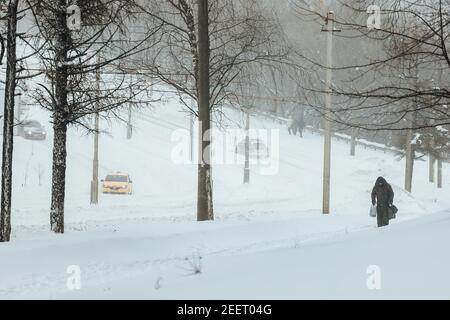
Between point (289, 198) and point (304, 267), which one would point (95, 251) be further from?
point (289, 198)

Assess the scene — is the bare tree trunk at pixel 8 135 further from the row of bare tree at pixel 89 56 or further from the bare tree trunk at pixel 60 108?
the bare tree trunk at pixel 60 108

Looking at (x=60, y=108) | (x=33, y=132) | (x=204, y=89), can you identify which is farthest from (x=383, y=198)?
(x=33, y=132)

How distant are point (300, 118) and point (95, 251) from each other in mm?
44015

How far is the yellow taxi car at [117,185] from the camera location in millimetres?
31000

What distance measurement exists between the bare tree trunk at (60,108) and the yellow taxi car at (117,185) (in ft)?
61.8

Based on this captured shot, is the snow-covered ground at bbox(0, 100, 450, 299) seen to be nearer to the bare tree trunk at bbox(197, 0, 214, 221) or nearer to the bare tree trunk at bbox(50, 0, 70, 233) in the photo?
the bare tree trunk at bbox(50, 0, 70, 233)

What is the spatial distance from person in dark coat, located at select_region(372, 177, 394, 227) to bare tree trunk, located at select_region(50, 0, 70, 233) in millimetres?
8063

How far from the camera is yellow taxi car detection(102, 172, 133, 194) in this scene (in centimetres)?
3100

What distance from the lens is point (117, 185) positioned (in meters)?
31.0

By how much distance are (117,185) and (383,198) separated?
19.3 metres

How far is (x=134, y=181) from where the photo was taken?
3459cm

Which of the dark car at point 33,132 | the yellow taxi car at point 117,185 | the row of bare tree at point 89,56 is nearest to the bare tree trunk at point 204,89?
the row of bare tree at point 89,56

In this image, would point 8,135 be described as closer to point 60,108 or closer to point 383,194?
point 60,108

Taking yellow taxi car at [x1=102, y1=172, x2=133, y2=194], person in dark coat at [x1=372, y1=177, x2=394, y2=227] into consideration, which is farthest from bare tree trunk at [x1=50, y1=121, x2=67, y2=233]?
yellow taxi car at [x1=102, y1=172, x2=133, y2=194]
